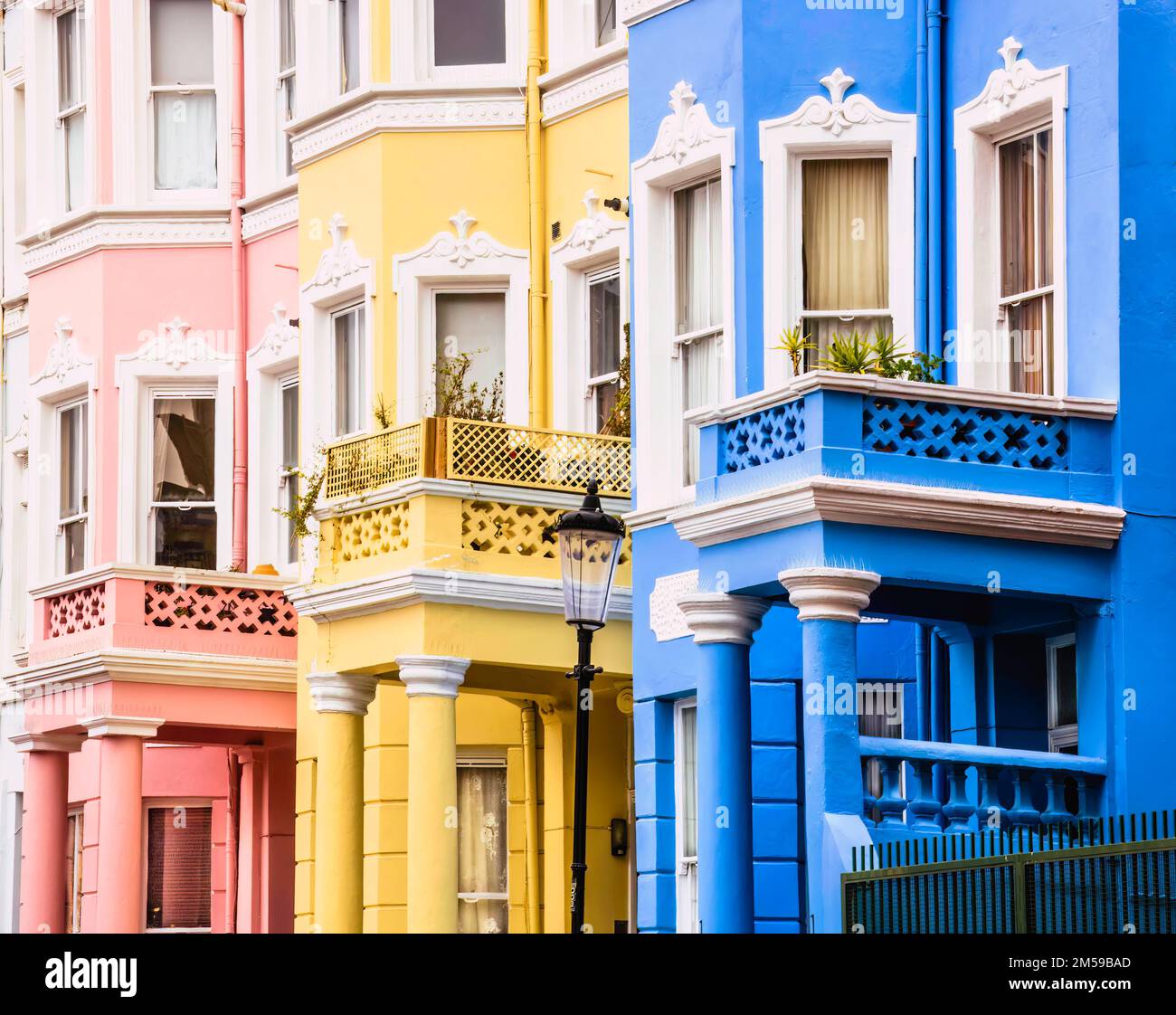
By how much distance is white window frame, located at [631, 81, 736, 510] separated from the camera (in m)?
20.5

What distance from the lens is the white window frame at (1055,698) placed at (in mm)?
18250

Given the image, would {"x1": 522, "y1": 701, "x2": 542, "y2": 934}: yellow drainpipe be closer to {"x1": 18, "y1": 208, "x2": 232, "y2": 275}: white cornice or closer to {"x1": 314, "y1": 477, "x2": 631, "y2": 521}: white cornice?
{"x1": 314, "y1": 477, "x2": 631, "y2": 521}: white cornice

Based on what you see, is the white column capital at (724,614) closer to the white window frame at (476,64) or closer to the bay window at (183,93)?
the white window frame at (476,64)

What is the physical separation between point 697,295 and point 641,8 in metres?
2.12

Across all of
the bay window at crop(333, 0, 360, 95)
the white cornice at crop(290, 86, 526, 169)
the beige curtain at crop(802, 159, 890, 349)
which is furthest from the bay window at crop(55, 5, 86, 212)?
the beige curtain at crop(802, 159, 890, 349)

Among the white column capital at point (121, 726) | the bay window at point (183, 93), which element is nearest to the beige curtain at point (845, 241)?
the white column capital at point (121, 726)

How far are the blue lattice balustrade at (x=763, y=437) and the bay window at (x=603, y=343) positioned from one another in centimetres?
512

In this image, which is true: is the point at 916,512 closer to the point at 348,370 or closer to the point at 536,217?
the point at 536,217

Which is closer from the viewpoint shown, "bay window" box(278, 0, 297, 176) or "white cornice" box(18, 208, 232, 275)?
"bay window" box(278, 0, 297, 176)

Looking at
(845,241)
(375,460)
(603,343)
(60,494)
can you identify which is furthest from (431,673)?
(60,494)

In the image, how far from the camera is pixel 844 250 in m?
19.6

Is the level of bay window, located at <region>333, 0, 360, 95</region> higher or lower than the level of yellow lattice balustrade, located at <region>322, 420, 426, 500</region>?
higher

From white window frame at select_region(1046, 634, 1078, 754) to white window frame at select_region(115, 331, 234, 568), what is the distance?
10359 mm
